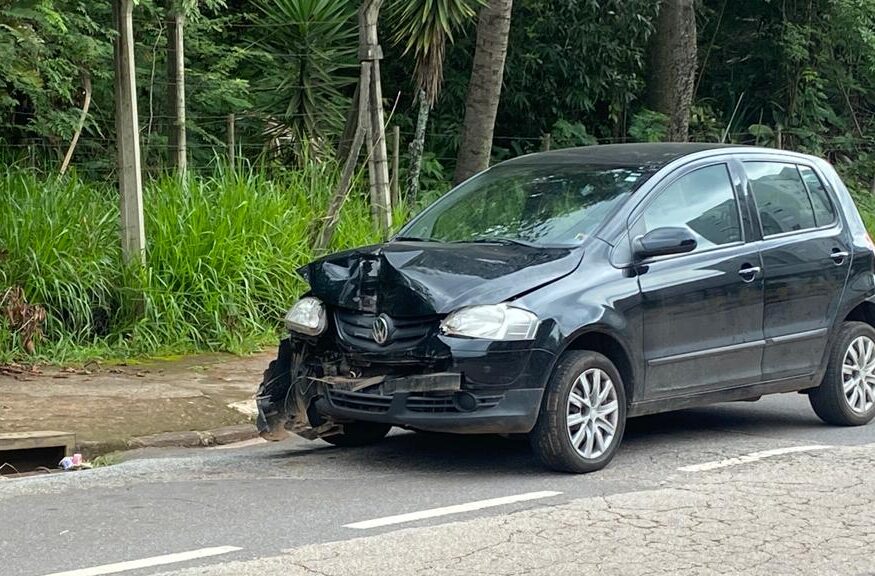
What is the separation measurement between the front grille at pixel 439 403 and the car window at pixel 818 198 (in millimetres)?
3143

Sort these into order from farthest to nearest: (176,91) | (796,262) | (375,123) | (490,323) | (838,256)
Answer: (176,91) < (375,123) < (838,256) < (796,262) < (490,323)

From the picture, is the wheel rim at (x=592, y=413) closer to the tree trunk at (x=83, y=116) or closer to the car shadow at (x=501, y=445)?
the car shadow at (x=501, y=445)

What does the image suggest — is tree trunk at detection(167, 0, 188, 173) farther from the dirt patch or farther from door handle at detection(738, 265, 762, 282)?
door handle at detection(738, 265, 762, 282)

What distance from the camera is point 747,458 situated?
758 cm

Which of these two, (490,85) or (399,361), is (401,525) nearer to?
(399,361)

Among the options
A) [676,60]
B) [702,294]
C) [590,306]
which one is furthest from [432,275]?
[676,60]

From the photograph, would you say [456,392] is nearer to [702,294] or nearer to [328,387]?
[328,387]

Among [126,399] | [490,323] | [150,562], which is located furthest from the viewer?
[126,399]

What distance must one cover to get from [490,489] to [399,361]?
2.75ft

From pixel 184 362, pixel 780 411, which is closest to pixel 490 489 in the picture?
pixel 780 411

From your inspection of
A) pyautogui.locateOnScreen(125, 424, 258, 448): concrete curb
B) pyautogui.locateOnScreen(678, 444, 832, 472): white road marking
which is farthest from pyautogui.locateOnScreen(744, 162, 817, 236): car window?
pyautogui.locateOnScreen(125, 424, 258, 448): concrete curb

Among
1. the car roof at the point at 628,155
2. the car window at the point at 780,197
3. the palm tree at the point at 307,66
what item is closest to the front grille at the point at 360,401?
the car roof at the point at 628,155

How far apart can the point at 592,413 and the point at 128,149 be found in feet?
18.6

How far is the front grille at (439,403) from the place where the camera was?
22.0 ft
